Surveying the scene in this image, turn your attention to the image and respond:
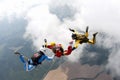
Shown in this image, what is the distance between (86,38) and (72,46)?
7.12ft

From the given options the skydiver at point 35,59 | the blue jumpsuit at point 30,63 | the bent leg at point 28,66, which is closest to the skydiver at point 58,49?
the skydiver at point 35,59

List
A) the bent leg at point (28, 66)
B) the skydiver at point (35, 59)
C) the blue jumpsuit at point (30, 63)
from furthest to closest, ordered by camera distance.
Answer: the skydiver at point (35, 59), the bent leg at point (28, 66), the blue jumpsuit at point (30, 63)

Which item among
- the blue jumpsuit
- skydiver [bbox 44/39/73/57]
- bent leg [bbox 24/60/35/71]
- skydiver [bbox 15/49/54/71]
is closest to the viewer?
the blue jumpsuit

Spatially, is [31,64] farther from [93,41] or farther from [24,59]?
[93,41]

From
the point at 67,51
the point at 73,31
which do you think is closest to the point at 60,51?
the point at 67,51

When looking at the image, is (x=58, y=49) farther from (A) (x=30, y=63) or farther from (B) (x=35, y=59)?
(A) (x=30, y=63)

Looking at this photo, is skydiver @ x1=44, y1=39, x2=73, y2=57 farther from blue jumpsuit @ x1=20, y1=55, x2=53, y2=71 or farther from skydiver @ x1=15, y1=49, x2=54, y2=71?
blue jumpsuit @ x1=20, y1=55, x2=53, y2=71

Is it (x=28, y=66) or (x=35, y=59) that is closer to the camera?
(x=28, y=66)

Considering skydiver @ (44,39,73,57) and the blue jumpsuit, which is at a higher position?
skydiver @ (44,39,73,57)

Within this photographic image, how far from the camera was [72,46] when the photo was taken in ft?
113

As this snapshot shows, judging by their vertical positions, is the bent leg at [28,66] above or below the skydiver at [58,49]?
below

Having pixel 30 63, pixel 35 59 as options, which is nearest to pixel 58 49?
pixel 35 59

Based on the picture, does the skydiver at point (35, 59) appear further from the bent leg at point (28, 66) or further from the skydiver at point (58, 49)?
the skydiver at point (58, 49)

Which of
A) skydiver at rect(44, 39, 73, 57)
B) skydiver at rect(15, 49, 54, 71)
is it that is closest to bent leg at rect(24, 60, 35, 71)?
skydiver at rect(15, 49, 54, 71)
